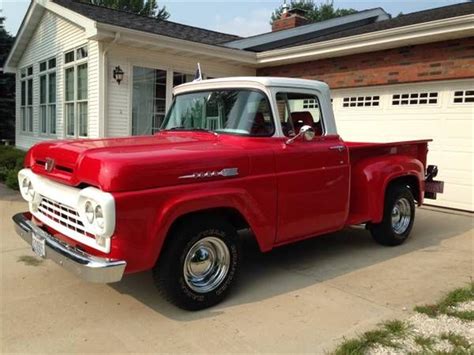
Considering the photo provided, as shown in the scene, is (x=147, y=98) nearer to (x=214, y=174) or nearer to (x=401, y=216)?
(x=401, y=216)

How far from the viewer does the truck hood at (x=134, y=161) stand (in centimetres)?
339

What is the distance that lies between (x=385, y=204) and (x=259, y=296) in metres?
2.39

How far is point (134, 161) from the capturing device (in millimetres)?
3461

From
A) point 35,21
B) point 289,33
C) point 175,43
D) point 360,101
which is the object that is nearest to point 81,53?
point 175,43

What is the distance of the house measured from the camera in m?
8.72

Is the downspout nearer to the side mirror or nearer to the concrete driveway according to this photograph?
the concrete driveway

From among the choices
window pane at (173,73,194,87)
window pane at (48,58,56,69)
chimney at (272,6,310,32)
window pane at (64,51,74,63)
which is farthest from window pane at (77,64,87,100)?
chimney at (272,6,310,32)

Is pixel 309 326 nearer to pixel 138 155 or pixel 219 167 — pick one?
pixel 219 167

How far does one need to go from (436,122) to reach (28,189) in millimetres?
7504

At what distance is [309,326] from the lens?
3697 millimetres

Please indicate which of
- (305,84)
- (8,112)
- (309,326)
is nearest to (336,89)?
(305,84)

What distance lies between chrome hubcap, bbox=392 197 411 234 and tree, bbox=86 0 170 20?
35976mm

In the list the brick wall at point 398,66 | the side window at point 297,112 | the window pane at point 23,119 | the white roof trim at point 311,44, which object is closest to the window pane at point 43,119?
the window pane at point 23,119

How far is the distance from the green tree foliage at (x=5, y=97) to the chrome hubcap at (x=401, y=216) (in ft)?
74.9
